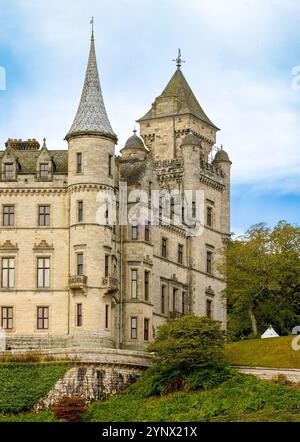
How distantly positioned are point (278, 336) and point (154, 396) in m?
12.9

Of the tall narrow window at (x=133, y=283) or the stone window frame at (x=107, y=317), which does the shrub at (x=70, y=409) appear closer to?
the stone window frame at (x=107, y=317)

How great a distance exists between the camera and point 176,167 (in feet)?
427

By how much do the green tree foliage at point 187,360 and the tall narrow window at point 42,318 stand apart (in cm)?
808

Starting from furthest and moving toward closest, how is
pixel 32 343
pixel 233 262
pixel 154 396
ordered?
pixel 233 262 < pixel 32 343 < pixel 154 396

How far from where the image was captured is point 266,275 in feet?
398

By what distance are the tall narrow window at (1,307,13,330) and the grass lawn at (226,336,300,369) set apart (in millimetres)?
13239

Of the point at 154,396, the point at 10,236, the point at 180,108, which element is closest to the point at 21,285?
the point at 10,236

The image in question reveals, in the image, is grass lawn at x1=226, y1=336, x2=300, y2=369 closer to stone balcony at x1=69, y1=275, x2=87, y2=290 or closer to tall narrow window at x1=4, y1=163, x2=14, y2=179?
stone balcony at x1=69, y1=275, x2=87, y2=290

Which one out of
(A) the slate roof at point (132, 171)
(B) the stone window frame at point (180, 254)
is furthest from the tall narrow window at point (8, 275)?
(B) the stone window frame at point (180, 254)

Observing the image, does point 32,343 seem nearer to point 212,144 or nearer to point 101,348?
point 101,348

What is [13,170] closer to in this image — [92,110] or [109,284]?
[92,110]

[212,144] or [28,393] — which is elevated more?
[212,144]

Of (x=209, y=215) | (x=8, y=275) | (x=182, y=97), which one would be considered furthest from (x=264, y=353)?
(x=182, y=97)

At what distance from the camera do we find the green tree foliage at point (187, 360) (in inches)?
4225
